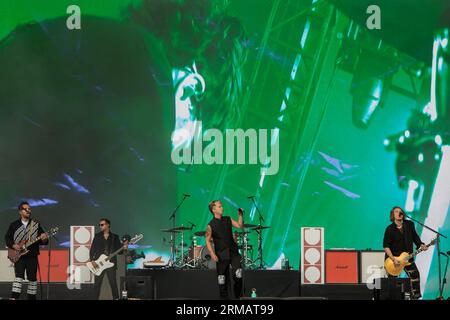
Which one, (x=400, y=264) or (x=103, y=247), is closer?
(x=400, y=264)

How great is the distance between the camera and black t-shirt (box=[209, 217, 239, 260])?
12.6m

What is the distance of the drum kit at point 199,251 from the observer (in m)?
15.5

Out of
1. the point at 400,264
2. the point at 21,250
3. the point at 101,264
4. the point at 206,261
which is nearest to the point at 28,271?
the point at 21,250

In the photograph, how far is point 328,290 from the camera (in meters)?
15.8

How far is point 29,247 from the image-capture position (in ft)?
45.2

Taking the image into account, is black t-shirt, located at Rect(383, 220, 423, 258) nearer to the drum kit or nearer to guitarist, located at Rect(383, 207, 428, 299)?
guitarist, located at Rect(383, 207, 428, 299)

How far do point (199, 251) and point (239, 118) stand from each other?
3.30 meters

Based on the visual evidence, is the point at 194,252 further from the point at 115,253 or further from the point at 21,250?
the point at 21,250

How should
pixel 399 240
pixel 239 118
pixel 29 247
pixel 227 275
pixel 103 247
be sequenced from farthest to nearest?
pixel 239 118
pixel 103 247
pixel 29 247
pixel 399 240
pixel 227 275
